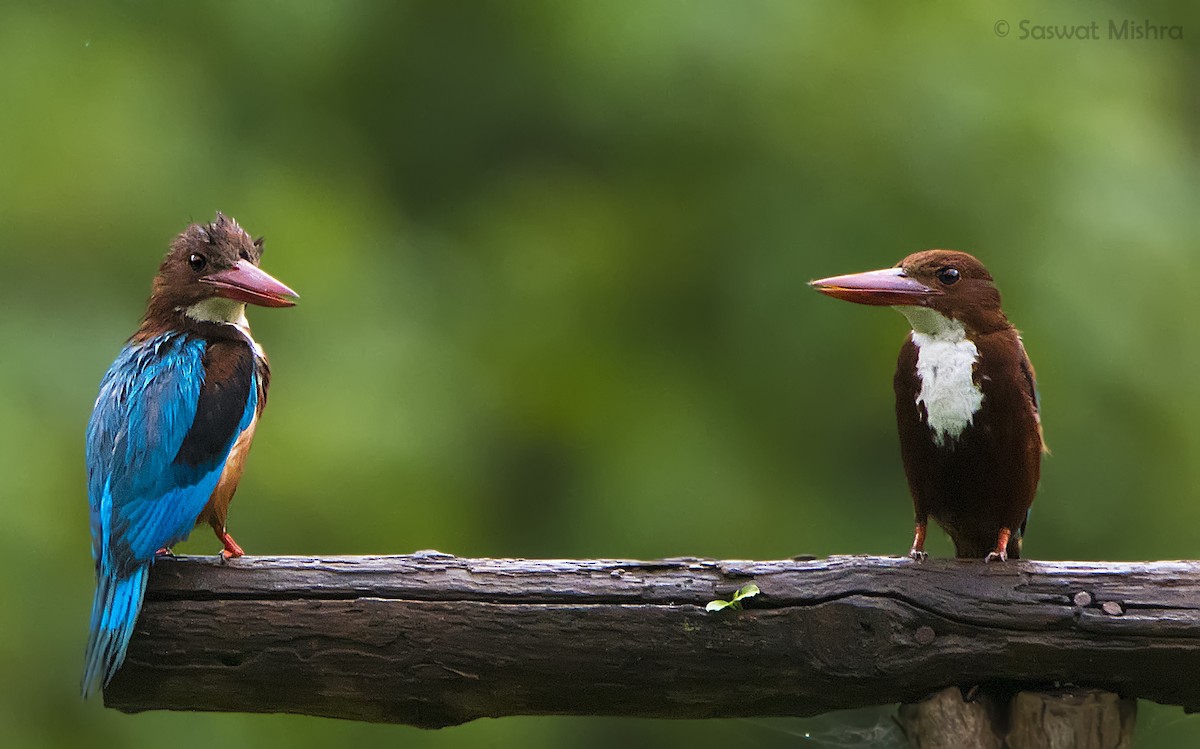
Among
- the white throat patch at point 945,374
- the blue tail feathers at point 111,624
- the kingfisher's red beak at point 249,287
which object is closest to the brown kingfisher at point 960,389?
the white throat patch at point 945,374

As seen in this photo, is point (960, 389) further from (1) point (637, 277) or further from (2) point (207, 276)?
(1) point (637, 277)

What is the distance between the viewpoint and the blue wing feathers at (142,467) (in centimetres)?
302

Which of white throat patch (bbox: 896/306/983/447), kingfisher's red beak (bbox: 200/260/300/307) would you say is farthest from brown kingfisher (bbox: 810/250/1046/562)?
kingfisher's red beak (bbox: 200/260/300/307)

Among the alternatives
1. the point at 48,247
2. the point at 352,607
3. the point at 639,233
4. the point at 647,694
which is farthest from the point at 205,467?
the point at 639,233

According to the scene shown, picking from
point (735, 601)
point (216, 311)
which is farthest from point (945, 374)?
point (216, 311)

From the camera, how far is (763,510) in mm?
5512

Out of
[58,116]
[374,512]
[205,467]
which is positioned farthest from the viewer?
[58,116]

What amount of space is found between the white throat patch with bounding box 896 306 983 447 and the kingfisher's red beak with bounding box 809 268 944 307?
0.04 meters

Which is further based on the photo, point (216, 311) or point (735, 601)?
point (216, 311)

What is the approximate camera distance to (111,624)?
9.65ft

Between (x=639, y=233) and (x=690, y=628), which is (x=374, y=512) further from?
(x=690, y=628)

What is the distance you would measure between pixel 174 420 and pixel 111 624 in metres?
0.52

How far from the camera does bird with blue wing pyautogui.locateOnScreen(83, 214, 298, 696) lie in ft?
10.00

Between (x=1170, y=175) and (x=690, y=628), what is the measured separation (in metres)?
3.45
